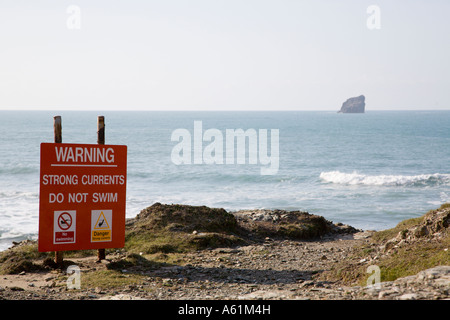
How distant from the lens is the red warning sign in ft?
39.0

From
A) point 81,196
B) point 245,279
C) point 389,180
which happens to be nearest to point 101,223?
point 81,196

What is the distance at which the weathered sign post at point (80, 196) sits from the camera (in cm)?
1188

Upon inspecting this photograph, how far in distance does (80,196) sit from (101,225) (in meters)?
0.93

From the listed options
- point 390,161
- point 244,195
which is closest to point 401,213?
point 244,195

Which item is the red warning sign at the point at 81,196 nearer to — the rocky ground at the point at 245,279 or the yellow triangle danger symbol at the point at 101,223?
the yellow triangle danger symbol at the point at 101,223

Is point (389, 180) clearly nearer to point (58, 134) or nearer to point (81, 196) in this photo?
point (81, 196)

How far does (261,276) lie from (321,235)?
22.1 ft

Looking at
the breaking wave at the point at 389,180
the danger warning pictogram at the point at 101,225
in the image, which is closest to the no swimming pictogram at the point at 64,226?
the danger warning pictogram at the point at 101,225

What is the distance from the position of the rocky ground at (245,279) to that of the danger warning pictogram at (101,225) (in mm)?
662

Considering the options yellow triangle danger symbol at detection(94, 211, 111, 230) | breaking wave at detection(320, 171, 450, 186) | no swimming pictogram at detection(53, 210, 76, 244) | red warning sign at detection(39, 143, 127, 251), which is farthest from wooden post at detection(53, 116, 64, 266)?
breaking wave at detection(320, 171, 450, 186)

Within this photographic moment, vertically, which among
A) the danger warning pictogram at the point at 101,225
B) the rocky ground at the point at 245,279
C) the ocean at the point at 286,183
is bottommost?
the ocean at the point at 286,183

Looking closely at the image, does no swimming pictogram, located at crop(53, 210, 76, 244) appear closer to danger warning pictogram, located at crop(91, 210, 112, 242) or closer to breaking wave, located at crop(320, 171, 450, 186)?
danger warning pictogram, located at crop(91, 210, 112, 242)
